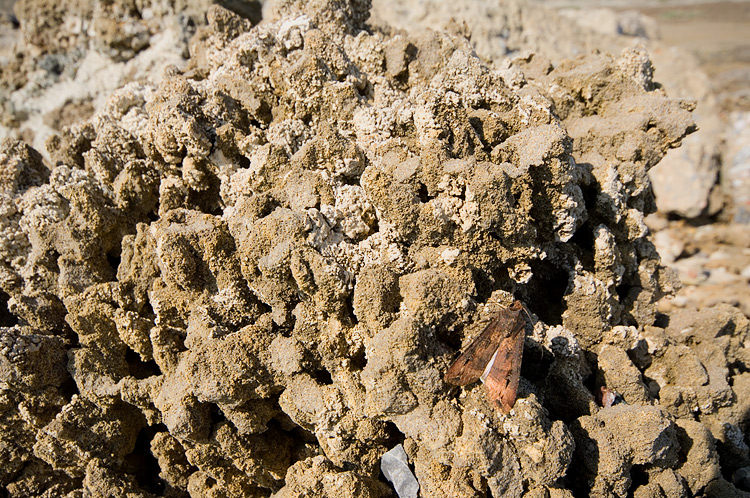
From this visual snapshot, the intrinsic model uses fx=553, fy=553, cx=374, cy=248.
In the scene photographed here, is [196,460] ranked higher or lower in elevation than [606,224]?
lower

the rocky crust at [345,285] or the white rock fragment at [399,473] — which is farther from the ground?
the rocky crust at [345,285]

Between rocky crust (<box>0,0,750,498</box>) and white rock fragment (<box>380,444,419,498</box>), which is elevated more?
rocky crust (<box>0,0,750,498</box>)

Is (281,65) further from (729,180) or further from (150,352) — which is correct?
(729,180)

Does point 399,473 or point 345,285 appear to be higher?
point 345,285

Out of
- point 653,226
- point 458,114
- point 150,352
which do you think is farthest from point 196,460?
point 653,226
